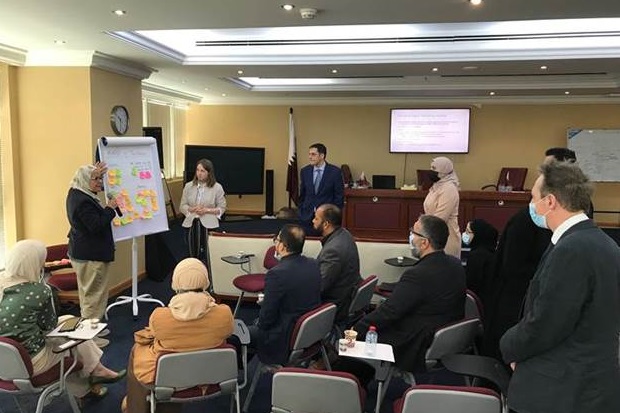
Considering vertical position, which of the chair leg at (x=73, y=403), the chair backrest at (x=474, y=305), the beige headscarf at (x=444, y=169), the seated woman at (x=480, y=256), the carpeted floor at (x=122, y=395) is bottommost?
the carpeted floor at (x=122, y=395)

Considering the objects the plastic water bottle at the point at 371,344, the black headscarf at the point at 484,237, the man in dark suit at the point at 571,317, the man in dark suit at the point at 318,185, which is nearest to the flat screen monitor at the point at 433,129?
the man in dark suit at the point at 318,185

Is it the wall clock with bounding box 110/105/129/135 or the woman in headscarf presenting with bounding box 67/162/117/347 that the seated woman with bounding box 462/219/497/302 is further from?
the wall clock with bounding box 110/105/129/135

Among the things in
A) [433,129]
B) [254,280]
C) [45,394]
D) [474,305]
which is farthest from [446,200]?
[433,129]

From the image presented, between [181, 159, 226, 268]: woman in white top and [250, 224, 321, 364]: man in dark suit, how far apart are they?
107 inches

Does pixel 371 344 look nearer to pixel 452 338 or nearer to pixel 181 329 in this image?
pixel 452 338

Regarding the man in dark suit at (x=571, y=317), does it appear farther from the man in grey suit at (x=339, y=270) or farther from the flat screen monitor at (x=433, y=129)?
the flat screen monitor at (x=433, y=129)

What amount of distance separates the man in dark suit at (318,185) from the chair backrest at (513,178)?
5.79 meters

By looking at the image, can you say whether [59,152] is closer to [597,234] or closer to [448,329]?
[448,329]

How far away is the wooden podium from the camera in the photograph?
820 cm

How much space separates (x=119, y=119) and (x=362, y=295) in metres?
3.58

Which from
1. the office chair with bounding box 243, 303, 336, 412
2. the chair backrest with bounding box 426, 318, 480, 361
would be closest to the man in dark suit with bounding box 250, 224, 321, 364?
the office chair with bounding box 243, 303, 336, 412

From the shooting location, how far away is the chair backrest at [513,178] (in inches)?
382

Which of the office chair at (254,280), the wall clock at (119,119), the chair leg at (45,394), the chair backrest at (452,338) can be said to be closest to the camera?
the chair leg at (45,394)

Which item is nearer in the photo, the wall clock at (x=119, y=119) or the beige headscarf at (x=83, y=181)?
the beige headscarf at (x=83, y=181)
